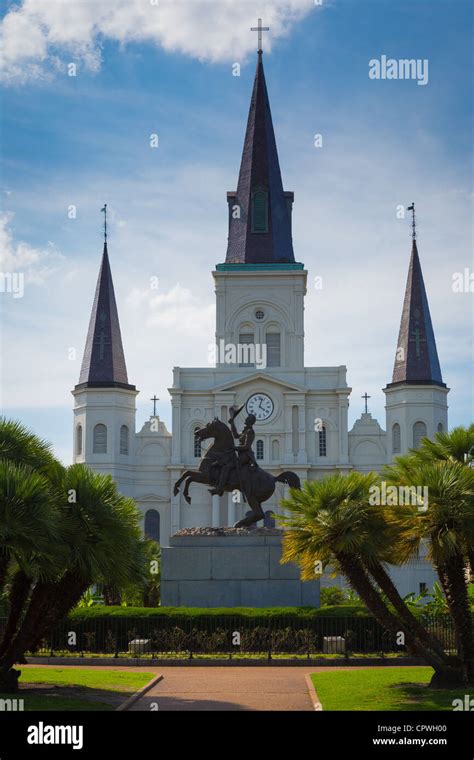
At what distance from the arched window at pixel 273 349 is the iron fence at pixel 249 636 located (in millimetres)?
48478

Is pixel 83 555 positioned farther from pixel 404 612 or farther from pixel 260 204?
pixel 260 204

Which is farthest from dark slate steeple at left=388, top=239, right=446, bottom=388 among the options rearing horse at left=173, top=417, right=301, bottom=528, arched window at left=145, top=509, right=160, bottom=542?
rearing horse at left=173, top=417, right=301, bottom=528

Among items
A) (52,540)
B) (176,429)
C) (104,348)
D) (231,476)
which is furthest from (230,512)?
(52,540)

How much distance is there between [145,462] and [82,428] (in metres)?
4.77

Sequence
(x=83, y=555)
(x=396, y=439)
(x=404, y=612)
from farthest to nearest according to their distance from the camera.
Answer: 1. (x=396, y=439)
2. (x=404, y=612)
3. (x=83, y=555)

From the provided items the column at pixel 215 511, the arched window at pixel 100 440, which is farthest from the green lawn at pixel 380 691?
the arched window at pixel 100 440

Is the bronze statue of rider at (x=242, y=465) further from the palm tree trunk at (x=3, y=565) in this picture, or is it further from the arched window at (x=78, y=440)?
the arched window at (x=78, y=440)

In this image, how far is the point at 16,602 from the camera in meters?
20.3

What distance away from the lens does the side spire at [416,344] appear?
73.6 m

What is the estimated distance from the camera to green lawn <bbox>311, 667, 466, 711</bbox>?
17.6 m

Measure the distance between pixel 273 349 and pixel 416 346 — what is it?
9.75 m
